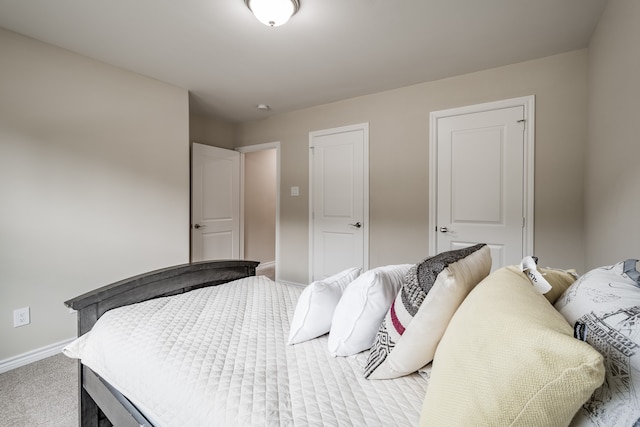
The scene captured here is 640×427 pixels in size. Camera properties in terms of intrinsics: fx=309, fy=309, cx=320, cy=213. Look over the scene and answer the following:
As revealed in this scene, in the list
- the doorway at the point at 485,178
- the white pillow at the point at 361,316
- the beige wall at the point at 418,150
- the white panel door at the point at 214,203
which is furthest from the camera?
the white panel door at the point at 214,203

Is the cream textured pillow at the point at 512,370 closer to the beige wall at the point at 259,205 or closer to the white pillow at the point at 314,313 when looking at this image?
the white pillow at the point at 314,313

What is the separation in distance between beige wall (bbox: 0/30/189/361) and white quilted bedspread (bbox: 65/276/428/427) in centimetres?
146

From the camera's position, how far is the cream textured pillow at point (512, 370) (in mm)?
463

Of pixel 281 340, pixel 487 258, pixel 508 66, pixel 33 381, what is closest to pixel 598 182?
pixel 508 66

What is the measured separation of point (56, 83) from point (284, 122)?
237 centimetres

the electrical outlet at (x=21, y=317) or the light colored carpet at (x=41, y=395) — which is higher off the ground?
the electrical outlet at (x=21, y=317)

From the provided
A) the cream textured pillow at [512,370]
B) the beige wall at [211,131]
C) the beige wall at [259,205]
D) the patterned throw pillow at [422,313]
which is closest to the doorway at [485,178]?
the patterned throw pillow at [422,313]

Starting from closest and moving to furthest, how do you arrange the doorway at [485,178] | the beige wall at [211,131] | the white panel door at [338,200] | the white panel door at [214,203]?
the doorway at [485,178] < the white panel door at [338,200] < the white panel door at [214,203] < the beige wall at [211,131]

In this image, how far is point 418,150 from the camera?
3.19 m

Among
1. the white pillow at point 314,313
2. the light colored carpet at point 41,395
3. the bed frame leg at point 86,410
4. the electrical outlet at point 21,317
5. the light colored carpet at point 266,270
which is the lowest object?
the light colored carpet at point 41,395

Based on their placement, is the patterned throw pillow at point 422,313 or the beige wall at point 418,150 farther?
the beige wall at point 418,150

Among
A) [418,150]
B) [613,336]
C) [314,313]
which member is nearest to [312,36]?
[418,150]

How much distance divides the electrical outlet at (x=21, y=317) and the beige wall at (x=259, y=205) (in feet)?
9.64

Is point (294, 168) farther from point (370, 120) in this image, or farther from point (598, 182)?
point (598, 182)
